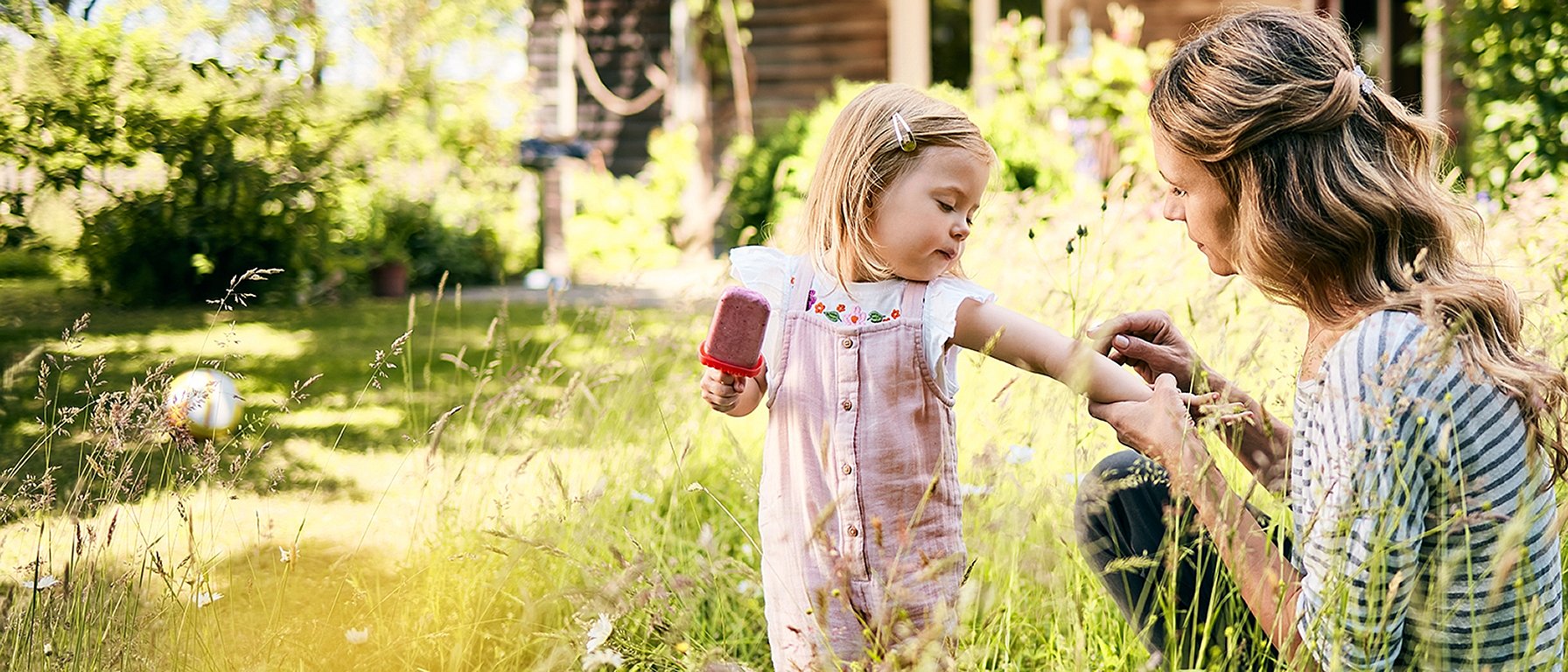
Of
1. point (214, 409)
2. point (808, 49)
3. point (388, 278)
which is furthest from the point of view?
point (808, 49)

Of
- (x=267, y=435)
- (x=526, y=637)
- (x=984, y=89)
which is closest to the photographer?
(x=526, y=637)

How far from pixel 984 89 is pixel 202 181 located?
260 inches

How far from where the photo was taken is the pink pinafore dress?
2.09 meters

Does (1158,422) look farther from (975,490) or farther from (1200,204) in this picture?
(975,490)

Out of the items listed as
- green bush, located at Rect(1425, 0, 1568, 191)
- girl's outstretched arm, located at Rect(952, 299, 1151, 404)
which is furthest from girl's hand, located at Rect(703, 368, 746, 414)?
green bush, located at Rect(1425, 0, 1568, 191)

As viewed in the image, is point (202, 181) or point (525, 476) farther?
point (202, 181)

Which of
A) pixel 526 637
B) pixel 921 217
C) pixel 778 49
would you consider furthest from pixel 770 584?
pixel 778 49

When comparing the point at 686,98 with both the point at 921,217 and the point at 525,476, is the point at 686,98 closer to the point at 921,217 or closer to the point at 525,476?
the point at 525,476

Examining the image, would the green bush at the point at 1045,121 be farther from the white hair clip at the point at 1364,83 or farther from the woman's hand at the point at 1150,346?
the white hair clip at the point at 1364,83

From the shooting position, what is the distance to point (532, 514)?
117 inches

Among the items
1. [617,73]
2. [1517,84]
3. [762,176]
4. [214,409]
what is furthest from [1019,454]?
[617,73]

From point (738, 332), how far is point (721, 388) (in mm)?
145

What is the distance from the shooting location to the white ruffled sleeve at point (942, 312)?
2.04 m

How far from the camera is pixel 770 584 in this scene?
2199 millimetres
